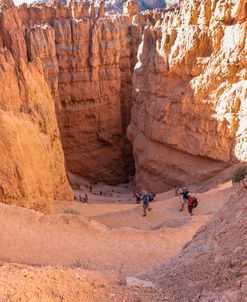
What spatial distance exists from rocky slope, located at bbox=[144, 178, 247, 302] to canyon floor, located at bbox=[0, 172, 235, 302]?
11.9 inches

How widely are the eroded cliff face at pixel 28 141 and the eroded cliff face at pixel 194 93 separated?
536 cm

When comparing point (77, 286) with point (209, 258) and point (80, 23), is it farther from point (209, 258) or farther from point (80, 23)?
point (80, 23)

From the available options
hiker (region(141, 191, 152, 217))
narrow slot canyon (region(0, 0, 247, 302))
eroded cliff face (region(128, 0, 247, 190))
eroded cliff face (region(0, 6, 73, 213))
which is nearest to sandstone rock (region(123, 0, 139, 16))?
narrow slot canyon (region(0, 0, 247, 302))

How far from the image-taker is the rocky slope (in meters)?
3.69

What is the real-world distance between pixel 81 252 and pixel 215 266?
421 cm

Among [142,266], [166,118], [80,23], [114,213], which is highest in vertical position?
[80,23]

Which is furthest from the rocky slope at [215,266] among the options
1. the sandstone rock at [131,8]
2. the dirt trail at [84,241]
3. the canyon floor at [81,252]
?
the sandstone rock at [131,8]

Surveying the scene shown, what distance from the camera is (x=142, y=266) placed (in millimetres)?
7391

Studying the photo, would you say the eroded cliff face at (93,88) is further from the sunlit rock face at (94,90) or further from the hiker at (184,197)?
the hiker at (184,197)

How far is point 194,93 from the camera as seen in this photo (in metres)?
15.8

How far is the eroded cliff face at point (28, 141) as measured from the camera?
33.5 ft

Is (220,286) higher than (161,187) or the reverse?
higher

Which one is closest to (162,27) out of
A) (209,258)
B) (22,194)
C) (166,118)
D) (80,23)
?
(166,118)

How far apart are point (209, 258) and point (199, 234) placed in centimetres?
127
